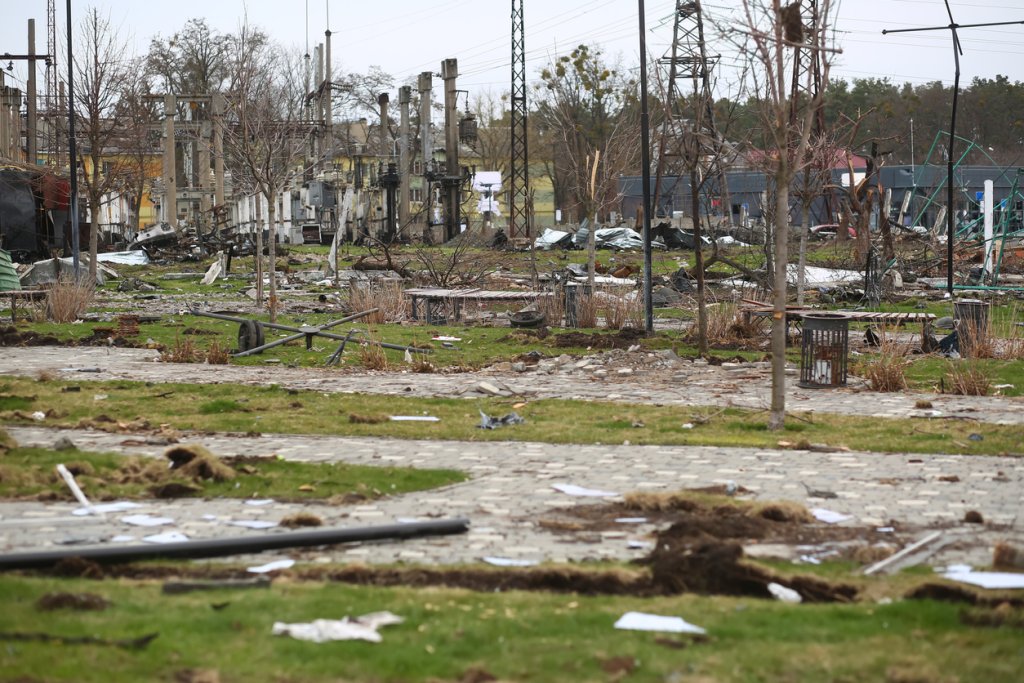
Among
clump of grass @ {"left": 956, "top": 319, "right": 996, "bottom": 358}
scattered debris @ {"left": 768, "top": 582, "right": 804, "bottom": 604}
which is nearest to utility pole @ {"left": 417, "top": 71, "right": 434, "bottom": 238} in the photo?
clump of grass @ {"left": 956, "top": 319, "right": 996, "bottom": 358}

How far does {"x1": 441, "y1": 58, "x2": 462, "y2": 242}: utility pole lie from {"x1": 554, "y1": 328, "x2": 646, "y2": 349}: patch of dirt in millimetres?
39447

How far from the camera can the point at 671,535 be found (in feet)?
23.8

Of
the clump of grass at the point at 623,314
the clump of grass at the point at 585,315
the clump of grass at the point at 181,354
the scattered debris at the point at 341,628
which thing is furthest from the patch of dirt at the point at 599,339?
the scattered debris at the point at 341,628

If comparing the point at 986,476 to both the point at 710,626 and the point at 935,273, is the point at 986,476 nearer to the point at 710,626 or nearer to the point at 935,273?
the point at 710,626

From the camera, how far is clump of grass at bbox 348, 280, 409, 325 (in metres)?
24.3

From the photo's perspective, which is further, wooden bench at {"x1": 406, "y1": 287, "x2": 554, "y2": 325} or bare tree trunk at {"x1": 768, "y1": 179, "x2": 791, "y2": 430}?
wooden bench at {"x1": 406, "y1": 287, "x2": 554, "y2": 325}

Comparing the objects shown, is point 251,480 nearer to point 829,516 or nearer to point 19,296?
point 829,516

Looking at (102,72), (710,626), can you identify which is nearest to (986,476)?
(710,626)

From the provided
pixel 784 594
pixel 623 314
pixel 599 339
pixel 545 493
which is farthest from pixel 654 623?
pixel 623 314

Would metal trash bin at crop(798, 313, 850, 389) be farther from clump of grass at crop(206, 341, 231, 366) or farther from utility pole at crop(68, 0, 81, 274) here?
utility pole at crop(68, 0, 81, 274)

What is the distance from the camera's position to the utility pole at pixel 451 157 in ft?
200

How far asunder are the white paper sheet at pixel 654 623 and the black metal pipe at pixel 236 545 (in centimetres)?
192

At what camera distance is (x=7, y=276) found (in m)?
29.8

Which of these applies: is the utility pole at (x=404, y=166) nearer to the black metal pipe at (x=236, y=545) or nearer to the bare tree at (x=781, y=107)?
the bare tree at (x=781, y=107)
